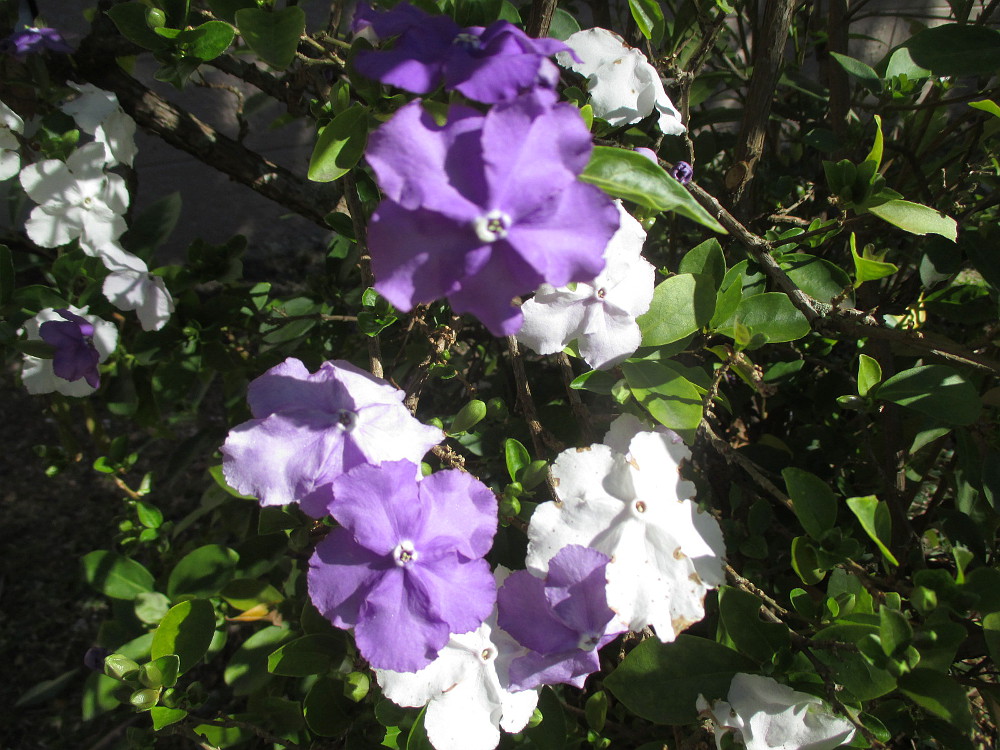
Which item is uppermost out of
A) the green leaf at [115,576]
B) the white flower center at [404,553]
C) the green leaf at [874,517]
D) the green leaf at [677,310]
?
the green leaf at [677,310]

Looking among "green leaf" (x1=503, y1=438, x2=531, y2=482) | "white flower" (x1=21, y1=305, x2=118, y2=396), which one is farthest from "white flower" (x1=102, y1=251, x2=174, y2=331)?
"green leaf" (x1=503, y1=438, x2=531, y2=482)

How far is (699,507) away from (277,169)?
1200 mm

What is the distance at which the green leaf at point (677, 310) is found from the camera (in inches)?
34.6

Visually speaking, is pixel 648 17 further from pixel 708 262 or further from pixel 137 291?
pixel 137 291

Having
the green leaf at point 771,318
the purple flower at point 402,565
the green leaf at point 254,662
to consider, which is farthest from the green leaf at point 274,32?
the green leaf at point 254,662

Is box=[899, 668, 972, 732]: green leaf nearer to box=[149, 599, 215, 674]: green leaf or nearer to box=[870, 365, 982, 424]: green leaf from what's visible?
box=[870, 365, 982, 424]: green leaf

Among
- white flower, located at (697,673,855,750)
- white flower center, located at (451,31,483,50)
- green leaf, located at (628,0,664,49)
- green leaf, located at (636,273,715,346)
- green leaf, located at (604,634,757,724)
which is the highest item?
white flower center, located at (451,31,483,50)

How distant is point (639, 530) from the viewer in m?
0.80

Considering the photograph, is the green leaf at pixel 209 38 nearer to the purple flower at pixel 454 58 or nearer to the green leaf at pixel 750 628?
the purple flower at pixel 454 58

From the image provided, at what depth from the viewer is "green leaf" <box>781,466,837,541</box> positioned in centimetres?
98

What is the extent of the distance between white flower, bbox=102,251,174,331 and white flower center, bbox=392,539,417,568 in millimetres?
811

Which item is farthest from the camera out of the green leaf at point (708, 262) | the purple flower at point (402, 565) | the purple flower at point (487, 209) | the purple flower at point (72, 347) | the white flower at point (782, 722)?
the purple flower at point (72, 347)

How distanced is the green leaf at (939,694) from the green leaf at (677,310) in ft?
1.52

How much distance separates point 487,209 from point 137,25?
633 mm
